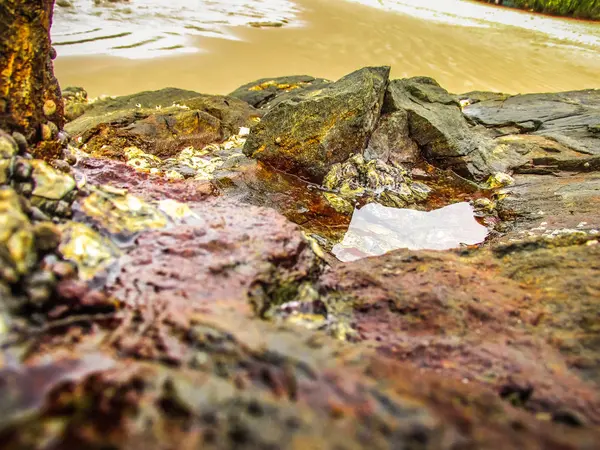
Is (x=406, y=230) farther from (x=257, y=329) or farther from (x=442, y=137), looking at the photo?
(x=257, y=329)

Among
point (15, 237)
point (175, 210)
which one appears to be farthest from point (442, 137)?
point (15, 237)

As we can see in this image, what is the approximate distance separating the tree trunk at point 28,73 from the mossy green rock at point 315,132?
240cm

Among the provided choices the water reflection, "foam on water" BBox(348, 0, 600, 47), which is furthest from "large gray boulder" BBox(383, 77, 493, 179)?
"foam on water" BBox(348, 0, 600, 47)

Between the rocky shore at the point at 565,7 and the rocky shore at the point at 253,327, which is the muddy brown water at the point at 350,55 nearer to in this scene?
the rocky shore at the point at 565,7

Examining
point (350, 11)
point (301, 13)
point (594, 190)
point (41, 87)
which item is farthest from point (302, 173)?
point (350, 11)

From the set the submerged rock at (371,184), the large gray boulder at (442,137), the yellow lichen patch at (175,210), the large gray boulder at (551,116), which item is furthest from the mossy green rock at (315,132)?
the large gray boulder at (551,116)

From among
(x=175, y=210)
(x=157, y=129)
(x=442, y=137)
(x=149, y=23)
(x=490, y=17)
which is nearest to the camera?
(x=175, y=210)

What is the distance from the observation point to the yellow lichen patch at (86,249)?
4.45 ft

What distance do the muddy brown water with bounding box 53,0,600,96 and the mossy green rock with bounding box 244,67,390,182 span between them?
5697 mm

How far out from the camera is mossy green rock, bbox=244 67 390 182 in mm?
4356

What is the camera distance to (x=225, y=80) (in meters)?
9.84

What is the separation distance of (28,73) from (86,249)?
1707 millimetres

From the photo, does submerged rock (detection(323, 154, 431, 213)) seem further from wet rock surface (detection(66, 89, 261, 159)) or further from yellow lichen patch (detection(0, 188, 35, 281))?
yellow lichen patch (detection(0, 188, 35, 281))

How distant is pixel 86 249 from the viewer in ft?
4.65
